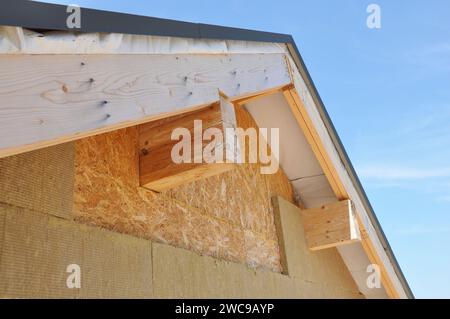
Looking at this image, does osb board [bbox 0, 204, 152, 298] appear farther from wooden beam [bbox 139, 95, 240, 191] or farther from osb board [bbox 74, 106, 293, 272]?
wooden beam [bbox 139, 95, 240, 191]

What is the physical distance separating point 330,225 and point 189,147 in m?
2.77

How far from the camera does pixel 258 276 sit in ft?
13.2

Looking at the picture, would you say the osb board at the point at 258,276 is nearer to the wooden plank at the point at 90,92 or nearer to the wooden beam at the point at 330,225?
the wooden beam at the point at 330,225

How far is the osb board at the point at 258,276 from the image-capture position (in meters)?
3.01

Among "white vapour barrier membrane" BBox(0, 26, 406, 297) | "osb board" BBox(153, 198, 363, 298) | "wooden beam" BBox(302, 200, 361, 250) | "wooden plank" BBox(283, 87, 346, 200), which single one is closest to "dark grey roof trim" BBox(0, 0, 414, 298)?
"white vapour barrier membrane" BBox(0, 26, 406, 297)

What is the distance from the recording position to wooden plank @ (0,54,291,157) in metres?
1.41

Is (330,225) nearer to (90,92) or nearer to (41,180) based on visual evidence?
(41,180)

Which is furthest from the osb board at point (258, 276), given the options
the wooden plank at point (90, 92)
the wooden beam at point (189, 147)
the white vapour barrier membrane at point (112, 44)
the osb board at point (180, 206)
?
the white vapour barrier membrane at point (112, 44)

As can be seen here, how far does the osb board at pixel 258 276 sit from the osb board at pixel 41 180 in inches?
29.1

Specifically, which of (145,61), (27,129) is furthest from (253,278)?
(27,129)

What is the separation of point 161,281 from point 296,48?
1.99 m

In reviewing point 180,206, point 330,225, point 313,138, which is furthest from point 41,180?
point 330,225

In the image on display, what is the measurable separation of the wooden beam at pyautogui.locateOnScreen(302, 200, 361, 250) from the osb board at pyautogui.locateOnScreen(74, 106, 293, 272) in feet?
2.02

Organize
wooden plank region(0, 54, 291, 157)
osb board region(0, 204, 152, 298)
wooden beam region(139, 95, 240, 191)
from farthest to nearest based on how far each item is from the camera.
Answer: wooden beam region(139, 95, 240, 191) → osb board region(0, 204, 152, 298) → wooden plank region(0, 54, 291, 157)
